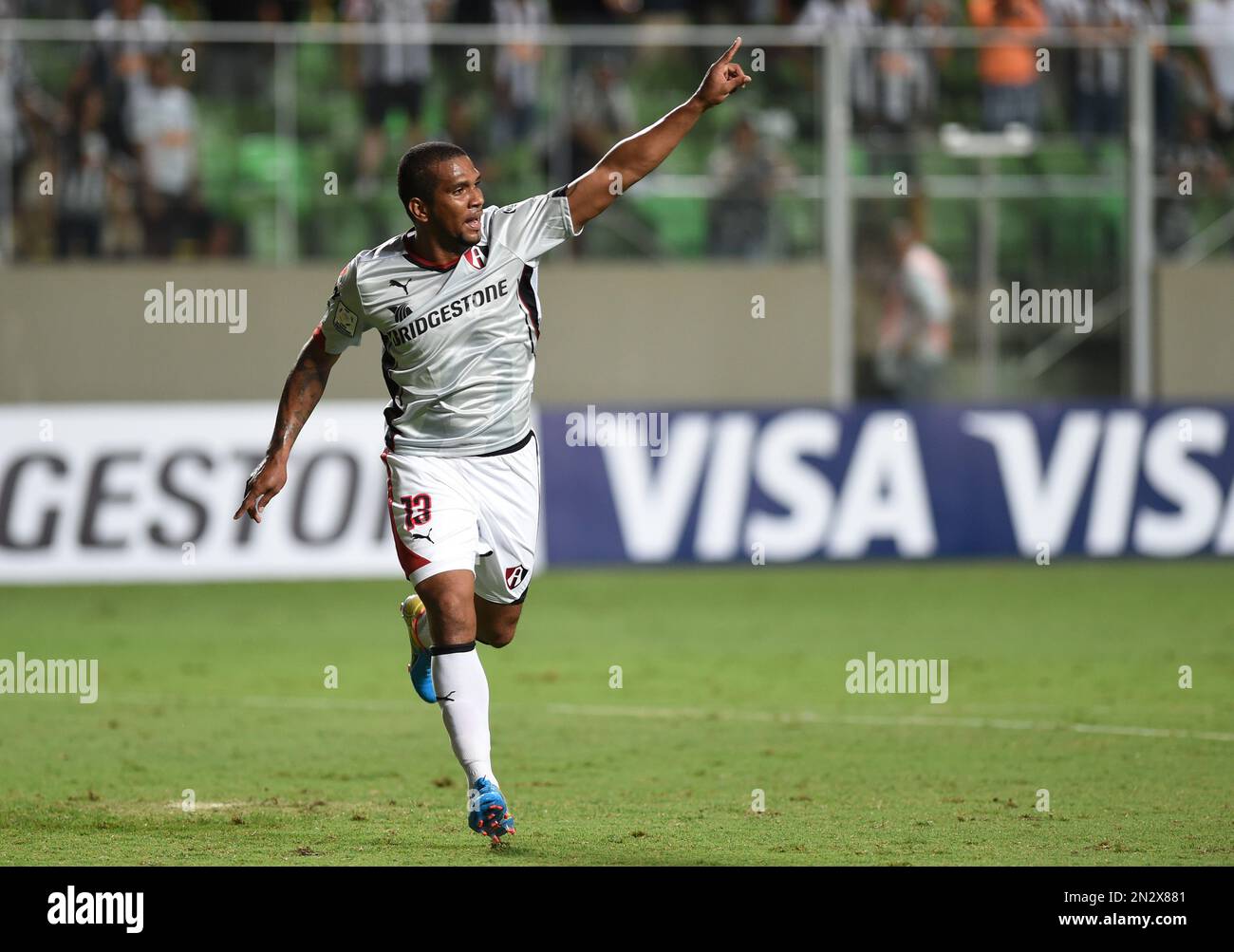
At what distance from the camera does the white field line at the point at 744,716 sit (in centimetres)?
1045

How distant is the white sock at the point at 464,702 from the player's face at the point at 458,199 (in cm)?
166

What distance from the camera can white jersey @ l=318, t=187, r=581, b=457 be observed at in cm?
778

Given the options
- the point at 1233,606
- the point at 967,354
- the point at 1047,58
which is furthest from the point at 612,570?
the point at 1047,58

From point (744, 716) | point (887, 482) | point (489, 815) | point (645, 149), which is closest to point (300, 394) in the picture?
point (645, 149)

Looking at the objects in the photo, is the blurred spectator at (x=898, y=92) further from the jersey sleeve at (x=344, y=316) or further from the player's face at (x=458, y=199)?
the player's face at (x=458, y=199)

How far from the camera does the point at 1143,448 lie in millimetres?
17750

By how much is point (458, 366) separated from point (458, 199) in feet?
2.31

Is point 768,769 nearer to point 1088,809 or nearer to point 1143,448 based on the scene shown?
point 1088,809

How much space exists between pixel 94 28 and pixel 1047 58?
9.41 meters

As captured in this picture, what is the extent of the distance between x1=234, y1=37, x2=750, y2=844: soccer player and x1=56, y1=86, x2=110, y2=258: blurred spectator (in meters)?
11.1

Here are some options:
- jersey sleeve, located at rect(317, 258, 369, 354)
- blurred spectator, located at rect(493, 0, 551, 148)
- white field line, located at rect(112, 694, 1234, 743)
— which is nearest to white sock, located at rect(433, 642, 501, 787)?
jersey sleeve, located at rect(317, 258, 369, 354)

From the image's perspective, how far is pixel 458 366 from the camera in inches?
309

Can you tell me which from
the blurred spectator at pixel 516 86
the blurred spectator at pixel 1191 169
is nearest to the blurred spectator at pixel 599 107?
the blurred spectator at pixel 516 86
